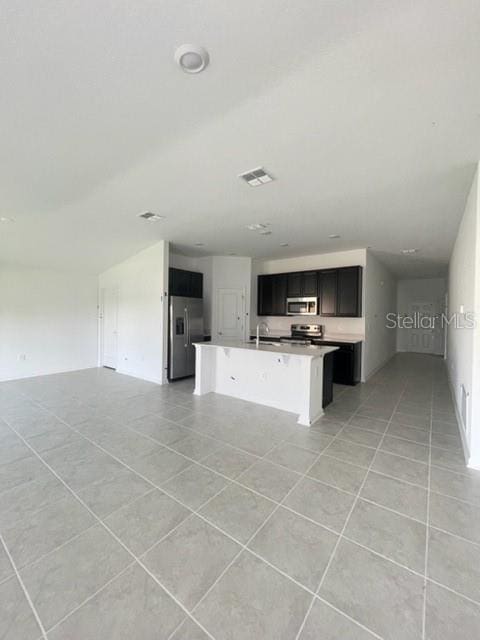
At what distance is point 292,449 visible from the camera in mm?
2768

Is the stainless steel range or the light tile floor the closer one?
the light tile floor

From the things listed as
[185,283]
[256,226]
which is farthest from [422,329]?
[185,283]

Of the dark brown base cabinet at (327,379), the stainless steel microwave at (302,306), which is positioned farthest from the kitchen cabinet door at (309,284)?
the dark brown base cabinet at (327,379)

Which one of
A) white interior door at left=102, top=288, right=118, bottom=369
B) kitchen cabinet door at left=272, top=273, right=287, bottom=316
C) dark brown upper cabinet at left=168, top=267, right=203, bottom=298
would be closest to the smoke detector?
dark brown upper cabinet at left=168, top=267, right=203, bottom=298

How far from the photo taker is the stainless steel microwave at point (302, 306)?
597 cm

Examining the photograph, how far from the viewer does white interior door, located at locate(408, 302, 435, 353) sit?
30.4 ft

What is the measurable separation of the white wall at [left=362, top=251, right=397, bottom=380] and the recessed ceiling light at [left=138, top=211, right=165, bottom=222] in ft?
13.2

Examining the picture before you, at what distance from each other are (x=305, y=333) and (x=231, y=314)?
1.77 meters

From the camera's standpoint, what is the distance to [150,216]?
156 inches

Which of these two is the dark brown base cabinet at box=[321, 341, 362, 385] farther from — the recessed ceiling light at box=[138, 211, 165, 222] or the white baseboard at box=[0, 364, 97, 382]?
the white baseboard at box=[0, 364, 97, 382]

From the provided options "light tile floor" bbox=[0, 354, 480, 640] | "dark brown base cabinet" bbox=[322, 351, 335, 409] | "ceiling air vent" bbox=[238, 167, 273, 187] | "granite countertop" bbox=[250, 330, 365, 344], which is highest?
"ceiling air vent" bbox=[238, 167, 273, 187]

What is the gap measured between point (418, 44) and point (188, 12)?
117 centimetres

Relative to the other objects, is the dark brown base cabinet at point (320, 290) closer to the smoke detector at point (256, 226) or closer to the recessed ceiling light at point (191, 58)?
the smoke detector at point (256, 226)

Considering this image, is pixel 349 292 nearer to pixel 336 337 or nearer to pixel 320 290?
pixel 320 290
